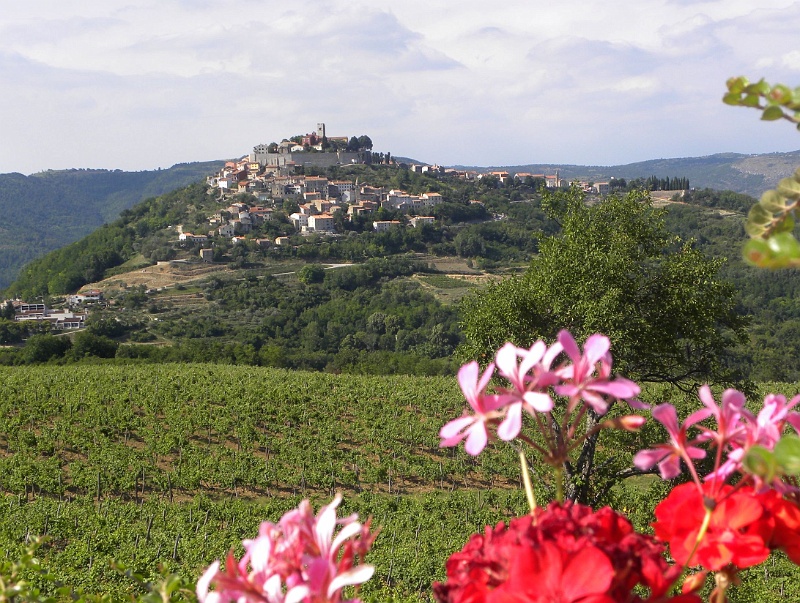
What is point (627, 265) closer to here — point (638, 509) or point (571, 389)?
point (638, 509)

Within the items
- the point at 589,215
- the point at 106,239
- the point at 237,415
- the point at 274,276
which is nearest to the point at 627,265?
the point at 589,215

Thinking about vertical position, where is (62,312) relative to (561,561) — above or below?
below

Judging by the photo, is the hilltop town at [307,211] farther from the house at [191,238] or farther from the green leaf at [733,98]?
the green leaf at [733,98]

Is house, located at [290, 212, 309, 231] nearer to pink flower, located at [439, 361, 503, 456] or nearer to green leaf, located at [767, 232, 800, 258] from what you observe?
pink flower, located at [439, 361, 503, 456]

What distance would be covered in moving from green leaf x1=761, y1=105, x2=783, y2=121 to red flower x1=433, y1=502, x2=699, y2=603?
1.74 ft

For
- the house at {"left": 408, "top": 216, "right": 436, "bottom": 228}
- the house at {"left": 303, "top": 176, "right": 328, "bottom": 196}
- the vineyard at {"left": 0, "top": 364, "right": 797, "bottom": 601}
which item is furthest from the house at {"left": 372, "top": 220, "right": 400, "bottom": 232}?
the vineyard at {"left": 0, "top": 364, "right": 797, "bottom": 601}

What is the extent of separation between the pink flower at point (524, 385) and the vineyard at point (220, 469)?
9.68 m

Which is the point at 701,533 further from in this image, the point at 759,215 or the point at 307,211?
the point at 307,211

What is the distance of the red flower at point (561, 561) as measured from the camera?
0.74 metres

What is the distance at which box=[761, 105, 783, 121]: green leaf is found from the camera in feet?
2.86

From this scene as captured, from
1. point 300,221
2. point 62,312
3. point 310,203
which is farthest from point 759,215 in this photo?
point 310,203

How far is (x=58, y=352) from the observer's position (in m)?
35.8

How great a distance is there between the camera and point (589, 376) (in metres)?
0.90

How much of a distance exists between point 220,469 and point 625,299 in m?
11.4
